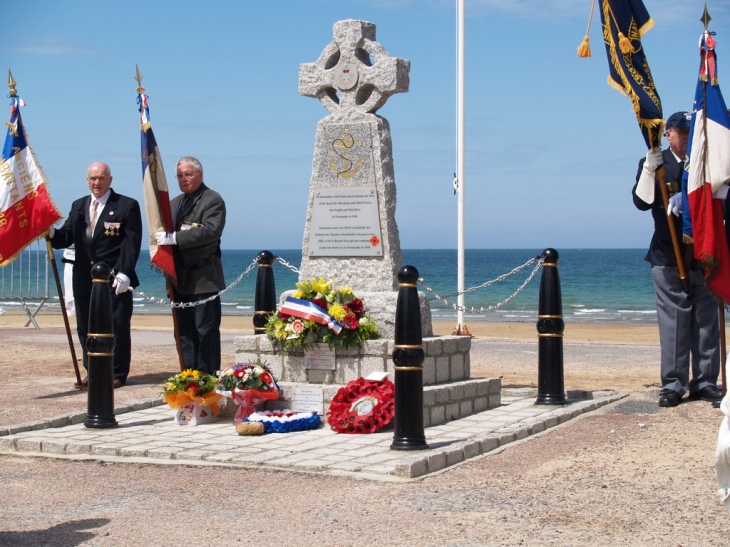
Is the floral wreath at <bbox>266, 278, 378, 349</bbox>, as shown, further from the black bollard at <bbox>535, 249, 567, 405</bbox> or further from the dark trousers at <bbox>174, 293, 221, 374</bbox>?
the black bollard at <bbox>535, 249, 567, 405</bbox>

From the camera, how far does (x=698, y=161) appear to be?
8.05 metres

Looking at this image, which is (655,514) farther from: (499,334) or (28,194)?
(499,334)

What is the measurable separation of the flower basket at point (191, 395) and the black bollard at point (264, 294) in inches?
49.0

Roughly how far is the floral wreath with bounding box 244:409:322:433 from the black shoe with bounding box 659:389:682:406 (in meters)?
2.91

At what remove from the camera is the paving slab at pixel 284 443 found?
624cm

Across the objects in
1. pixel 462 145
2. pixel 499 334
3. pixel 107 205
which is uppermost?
pixel 462 145

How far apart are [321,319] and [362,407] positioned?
840mm

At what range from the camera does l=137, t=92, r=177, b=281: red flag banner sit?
29.6 ft

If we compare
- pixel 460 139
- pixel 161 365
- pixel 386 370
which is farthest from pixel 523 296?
pixel 386 370

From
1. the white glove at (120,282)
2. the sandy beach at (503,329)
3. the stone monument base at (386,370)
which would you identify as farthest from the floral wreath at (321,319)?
the sandy beach at (503,329)

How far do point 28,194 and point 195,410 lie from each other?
3722 mm

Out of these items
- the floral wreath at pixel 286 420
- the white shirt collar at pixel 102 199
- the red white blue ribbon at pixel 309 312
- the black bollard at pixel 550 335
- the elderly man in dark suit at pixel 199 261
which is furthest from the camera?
the white shirt collar at pixel 102 199

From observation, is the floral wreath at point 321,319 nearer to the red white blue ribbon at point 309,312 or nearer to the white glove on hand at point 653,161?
the red white blue ribbon at point 309,312

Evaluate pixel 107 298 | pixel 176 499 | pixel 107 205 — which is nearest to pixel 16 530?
pixel 176 499
